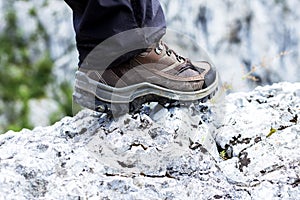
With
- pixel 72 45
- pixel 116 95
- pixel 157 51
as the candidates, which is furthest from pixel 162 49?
pixel 72 45

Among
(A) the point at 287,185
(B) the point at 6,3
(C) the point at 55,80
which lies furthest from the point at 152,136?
(B) the point at 6,3

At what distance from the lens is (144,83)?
2.36m

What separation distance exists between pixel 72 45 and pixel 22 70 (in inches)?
32.4

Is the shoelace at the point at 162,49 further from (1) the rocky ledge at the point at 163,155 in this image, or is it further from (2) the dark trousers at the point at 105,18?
(1) the rocky ledge at the point at 163,155

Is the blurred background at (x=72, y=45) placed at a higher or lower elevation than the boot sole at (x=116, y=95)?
lower

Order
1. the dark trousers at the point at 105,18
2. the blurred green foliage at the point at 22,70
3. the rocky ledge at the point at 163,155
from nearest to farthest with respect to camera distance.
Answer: the rocky ledge at the point at 163,155
the dark trousers at the point at 105,18
the blurred green foliage at the point at 22,70

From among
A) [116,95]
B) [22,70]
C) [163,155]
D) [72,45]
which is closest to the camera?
[163,155]

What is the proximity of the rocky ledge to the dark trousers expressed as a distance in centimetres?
37

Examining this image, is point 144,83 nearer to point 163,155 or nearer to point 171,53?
point 171,53

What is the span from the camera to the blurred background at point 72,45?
5.90m

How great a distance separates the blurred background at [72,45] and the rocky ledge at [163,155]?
2903 millimetres

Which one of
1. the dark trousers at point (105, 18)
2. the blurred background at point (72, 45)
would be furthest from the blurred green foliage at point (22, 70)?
the dark trousers at point (105, 18)

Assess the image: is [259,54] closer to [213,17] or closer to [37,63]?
[213,17]

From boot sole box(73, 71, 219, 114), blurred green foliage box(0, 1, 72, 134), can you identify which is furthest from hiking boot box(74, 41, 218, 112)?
blurred green foliage box(0, 1, 72, 134)
